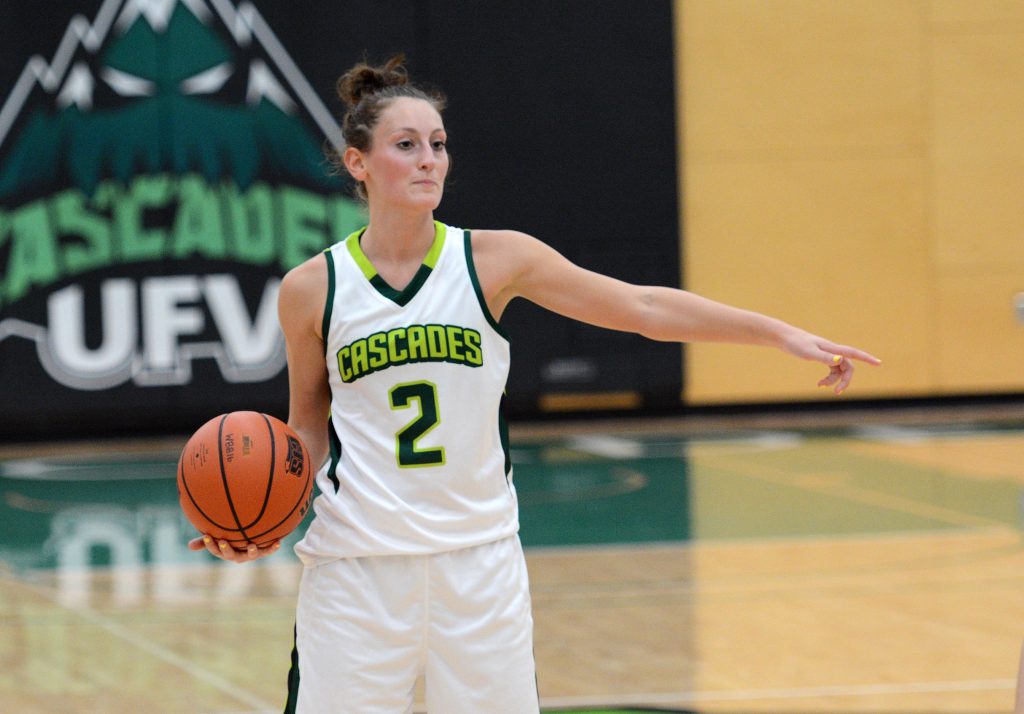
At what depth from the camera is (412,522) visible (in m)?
2.93

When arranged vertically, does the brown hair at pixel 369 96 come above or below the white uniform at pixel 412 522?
above

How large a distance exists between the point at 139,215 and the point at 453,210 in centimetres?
249

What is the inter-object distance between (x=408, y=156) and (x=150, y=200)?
9875 millimetres

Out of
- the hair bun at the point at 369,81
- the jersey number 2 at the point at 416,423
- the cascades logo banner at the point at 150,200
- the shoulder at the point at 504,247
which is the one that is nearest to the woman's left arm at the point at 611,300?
the shoulder at the point at 504,247

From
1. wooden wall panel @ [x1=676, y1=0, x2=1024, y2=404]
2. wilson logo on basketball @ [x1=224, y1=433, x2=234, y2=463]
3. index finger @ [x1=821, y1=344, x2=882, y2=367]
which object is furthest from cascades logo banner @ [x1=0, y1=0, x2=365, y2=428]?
index finger @ [x1=821, y1=344, x2=882, y2=367]

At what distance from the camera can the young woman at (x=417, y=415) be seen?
2932 millimetres

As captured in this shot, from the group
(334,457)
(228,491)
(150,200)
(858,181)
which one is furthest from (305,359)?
(858,181)

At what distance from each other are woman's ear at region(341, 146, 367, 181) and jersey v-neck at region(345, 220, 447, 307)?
0.42 ft

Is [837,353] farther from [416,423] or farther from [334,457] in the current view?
[334,457]

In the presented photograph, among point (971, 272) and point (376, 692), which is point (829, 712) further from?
point (971, 272)

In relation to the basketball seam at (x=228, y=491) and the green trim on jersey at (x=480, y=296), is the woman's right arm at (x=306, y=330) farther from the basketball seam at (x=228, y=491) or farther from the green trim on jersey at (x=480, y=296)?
the green trim on jersey at (x=480, y=296)

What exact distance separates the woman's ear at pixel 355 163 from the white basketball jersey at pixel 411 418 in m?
0.19

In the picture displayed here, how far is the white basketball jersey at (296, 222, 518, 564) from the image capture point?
116 inches

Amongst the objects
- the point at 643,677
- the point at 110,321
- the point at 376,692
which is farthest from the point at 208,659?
the point at 110,321
